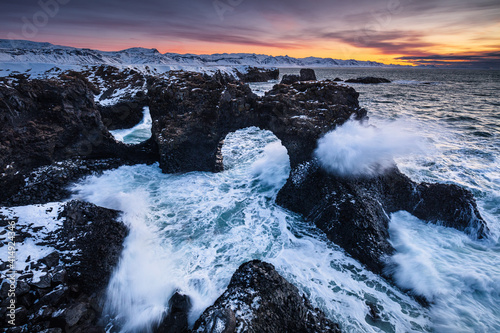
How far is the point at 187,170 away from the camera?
14.5m

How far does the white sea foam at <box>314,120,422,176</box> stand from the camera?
1000 cm

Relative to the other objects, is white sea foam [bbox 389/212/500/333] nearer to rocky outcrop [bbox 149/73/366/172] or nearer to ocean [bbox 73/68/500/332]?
ocean [bbox 73/68/500/332]

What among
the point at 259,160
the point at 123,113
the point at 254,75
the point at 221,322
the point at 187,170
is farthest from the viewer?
the point at 254,75

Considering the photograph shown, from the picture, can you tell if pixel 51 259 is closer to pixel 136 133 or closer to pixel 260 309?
pixel 260 309

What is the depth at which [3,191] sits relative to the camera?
10141mm

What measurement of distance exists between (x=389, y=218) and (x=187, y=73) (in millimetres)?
15325

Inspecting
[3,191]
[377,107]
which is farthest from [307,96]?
[377,107]

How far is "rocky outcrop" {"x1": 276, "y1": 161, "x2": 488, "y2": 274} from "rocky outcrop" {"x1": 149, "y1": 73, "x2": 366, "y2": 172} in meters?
2.44

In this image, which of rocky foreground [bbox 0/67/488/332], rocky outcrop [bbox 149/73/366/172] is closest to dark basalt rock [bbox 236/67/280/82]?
rocky foreground [bbox 0/67/488/332]

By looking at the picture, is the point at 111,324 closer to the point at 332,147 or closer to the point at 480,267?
the point at 332,147

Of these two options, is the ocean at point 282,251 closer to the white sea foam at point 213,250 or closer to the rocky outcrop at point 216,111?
the white sea foam at point 213,250

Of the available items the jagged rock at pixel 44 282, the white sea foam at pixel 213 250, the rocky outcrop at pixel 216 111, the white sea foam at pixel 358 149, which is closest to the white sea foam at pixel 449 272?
the white sea foam at pixel 213 250

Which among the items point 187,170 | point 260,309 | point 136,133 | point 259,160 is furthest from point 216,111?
point 136,133

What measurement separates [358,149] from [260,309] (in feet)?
27.8
